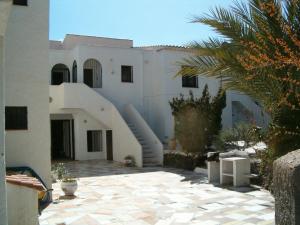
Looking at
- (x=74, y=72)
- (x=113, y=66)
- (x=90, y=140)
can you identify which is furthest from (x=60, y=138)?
(x=113, y=66)

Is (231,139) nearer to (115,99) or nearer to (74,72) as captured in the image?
(115,99)

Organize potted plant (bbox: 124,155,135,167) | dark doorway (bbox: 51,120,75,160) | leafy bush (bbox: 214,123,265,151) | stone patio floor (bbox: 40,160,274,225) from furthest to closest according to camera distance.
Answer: dark doorway (bbox: 51,120,75,160)
potted plant (bbox: 124,155,135,167)
leafy bush (bbox: 214,123,265,151)
stone patio floor (bbox: 40,160,274,225)

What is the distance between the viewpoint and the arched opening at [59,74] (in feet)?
88.8

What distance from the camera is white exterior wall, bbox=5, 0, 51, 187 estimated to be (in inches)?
449

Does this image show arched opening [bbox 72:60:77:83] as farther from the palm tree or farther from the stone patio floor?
the palm tree

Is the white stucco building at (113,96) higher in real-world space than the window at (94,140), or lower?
higher

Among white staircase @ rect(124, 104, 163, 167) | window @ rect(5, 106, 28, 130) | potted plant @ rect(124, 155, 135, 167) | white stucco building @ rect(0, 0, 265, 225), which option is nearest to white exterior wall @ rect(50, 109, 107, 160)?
white stucco building @ rect(0, 0, 265, 225)

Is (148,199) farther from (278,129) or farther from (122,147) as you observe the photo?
(122,147)

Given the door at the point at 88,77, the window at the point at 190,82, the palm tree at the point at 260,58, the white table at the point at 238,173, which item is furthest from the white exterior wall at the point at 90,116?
the palm tree at the point at 260,58

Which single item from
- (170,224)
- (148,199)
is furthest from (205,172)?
(170,224)

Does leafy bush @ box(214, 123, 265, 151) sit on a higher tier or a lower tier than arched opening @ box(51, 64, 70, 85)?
lower

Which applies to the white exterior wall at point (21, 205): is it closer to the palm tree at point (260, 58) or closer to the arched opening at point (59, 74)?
the palm tree at point (260, 58)

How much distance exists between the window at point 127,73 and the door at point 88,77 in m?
2.13

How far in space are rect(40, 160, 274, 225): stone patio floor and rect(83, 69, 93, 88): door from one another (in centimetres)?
973
